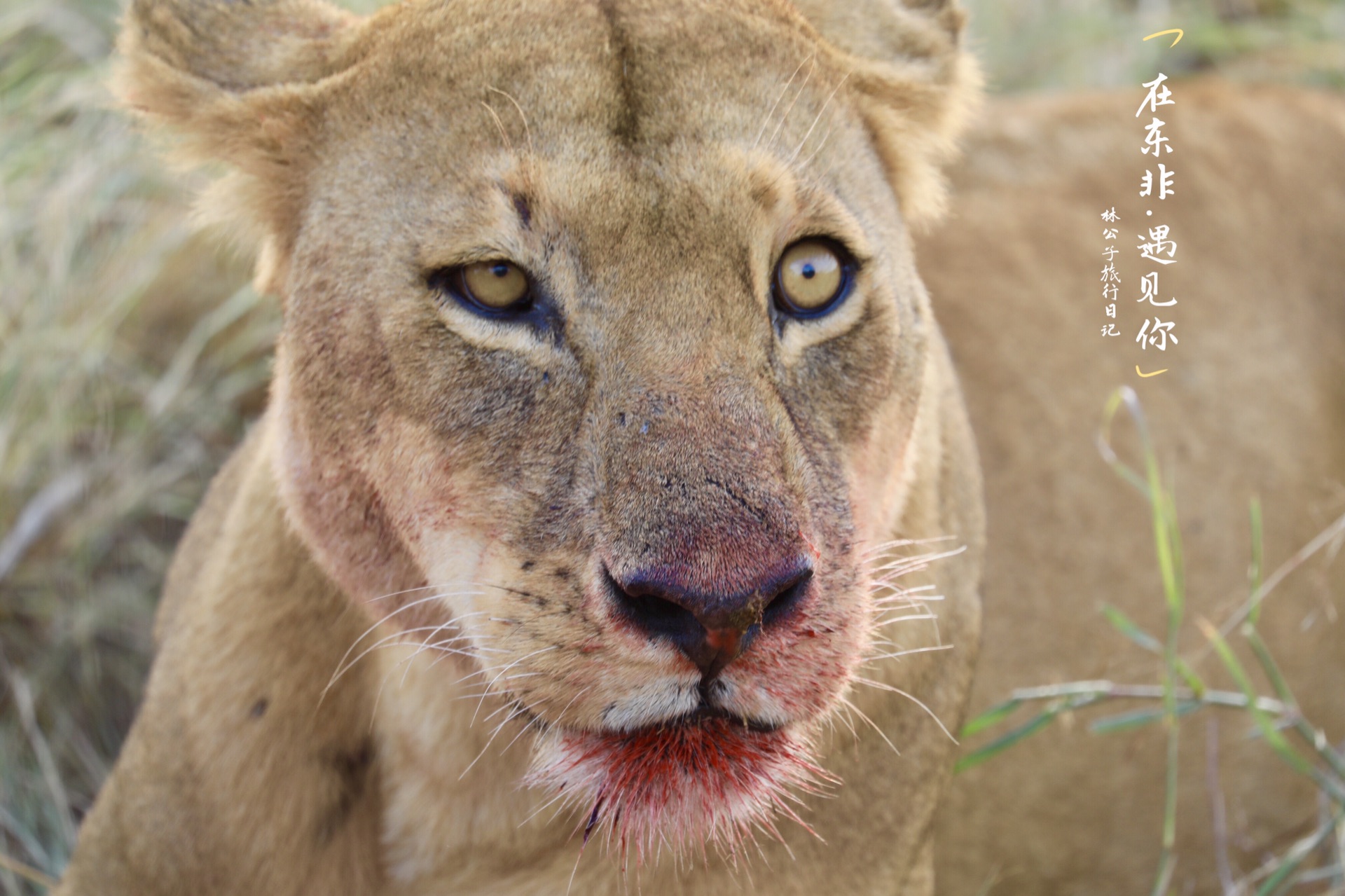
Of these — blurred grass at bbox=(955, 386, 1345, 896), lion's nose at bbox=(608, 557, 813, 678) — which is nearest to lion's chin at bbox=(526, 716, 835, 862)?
lion's nose at bbox=(608, 557, 813, 678)

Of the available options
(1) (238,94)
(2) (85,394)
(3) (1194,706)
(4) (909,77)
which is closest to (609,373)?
(1) (238,94)

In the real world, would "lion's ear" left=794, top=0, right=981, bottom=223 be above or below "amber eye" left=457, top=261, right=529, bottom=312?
above

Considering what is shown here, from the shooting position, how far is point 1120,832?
11.0ft

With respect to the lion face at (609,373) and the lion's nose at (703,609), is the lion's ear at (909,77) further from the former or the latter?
the lion's nose at (703,609)

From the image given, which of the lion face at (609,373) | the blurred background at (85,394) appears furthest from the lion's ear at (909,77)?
the blurred background at (85,394)

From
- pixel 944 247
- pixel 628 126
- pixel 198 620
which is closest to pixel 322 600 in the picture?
pixel 198 620

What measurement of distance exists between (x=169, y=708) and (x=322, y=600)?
0.34m

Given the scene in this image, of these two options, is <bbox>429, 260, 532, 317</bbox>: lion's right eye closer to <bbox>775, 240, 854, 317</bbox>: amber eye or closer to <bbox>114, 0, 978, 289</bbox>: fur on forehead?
<bbox>114, 0, 978, 289</bbox>: fur on forehead

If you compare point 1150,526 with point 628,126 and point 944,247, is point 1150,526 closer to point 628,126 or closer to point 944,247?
point 944,247

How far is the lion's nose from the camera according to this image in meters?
1.52

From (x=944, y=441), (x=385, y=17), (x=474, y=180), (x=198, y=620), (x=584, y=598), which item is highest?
(x=385, y=17)

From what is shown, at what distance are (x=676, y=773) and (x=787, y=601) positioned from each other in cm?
26

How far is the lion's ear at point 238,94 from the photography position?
2.09m

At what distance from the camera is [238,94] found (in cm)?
211
